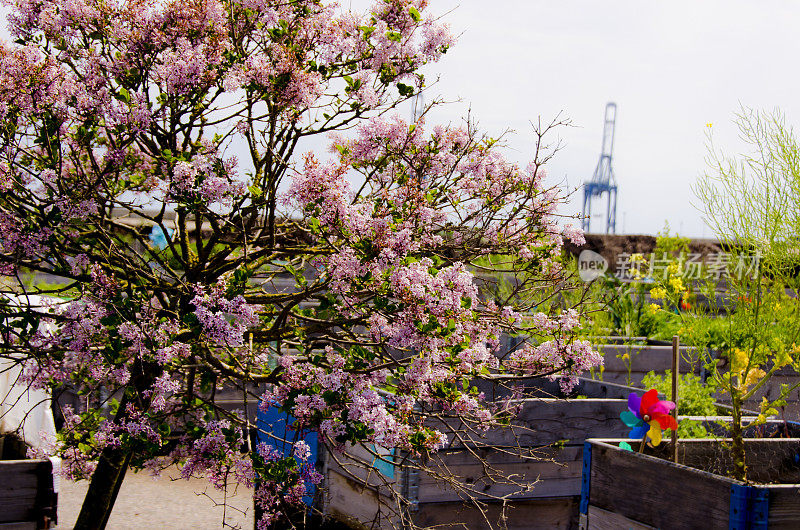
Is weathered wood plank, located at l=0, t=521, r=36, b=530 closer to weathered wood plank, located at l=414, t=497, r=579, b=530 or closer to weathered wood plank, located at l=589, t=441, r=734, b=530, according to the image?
weathered wood plank, located at l=414, t=497, r=579, b=530

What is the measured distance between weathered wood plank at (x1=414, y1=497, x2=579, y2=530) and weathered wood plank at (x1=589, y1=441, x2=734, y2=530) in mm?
1205

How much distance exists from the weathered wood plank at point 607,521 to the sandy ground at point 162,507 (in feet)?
9.46

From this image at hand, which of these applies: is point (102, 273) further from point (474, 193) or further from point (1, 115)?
point (474, 193)

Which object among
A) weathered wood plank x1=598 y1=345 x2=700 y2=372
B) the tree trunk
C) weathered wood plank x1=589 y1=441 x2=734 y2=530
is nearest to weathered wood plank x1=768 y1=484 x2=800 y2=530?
weathered wood plank x1=589 y1=441 x2=734 y2=530

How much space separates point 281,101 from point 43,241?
133 centimetres

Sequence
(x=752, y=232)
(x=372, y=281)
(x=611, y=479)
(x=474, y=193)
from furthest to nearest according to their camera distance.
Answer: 1. (x=752, y=232)
2. (x=474, y=193)
3. (x=611, y=479)
4. (x=372, y=281)

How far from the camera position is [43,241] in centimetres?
347

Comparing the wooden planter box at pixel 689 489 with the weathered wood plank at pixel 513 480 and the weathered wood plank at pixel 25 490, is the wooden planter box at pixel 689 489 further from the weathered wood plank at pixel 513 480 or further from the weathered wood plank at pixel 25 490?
the weathered wood plank at pixel 25 490

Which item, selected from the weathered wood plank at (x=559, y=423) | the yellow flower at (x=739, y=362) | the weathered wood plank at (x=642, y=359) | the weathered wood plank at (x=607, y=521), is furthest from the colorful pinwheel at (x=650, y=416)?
the weathered wood plank at (x=642, y=359)

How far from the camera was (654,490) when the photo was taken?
3809 mm

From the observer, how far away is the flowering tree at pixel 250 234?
329 cm

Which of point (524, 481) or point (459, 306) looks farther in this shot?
point (524, 481)

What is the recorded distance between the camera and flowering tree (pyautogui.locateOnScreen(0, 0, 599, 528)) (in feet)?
10.8

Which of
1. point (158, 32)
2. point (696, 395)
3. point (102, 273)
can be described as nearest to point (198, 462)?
point (102, 273)
